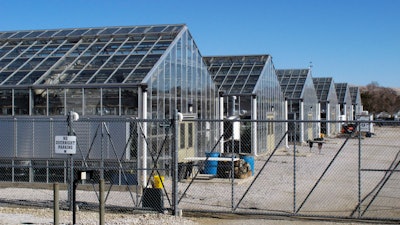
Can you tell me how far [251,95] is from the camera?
106ft

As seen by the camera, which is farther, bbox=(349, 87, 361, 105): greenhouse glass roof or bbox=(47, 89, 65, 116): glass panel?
bbox=(349, 87, 361, 105): greenhouse glass roof

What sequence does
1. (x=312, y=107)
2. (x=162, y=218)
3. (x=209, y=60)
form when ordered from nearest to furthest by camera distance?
(x=162, y=218), (x=209, y=60), (x=312, y=107)

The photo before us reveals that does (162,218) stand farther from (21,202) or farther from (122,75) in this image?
(122,75)

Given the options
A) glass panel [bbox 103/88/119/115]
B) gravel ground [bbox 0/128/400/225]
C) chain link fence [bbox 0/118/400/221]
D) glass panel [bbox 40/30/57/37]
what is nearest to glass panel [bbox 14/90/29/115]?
chain link fence [bbox 0/118/400/221]

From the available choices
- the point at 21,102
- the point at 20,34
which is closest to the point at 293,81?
the point at 20,34

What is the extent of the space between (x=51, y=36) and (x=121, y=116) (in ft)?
25.8

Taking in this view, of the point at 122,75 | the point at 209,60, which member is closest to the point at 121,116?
the point at 122,75

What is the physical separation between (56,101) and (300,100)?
26.4 meters

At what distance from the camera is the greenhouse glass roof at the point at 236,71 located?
33156 mm

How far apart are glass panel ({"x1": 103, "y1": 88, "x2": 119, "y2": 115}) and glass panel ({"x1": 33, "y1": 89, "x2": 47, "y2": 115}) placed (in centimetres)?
218

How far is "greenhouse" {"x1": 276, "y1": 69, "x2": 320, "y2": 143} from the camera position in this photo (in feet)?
139

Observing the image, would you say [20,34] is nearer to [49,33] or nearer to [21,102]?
[49,33]

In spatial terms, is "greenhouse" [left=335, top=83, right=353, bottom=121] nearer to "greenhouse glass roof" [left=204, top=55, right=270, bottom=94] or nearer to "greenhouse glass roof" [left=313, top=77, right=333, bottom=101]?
"greenhouse glass roof" [left=313, top=77, right=333, bottom=101]

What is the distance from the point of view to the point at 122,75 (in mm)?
19375
